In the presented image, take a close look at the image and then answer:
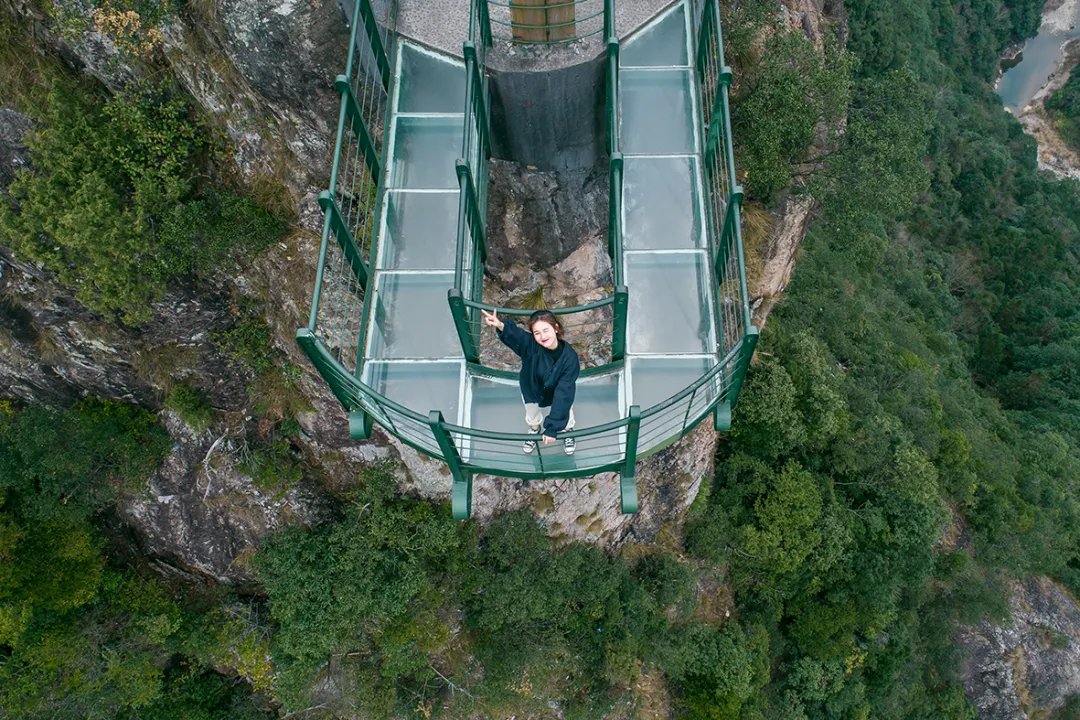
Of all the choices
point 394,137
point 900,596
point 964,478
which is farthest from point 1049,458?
A: point 394,137

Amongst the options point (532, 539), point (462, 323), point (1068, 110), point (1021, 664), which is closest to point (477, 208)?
point (462, 323)

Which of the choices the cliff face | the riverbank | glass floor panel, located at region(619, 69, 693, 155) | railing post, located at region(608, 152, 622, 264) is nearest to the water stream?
the riverbank

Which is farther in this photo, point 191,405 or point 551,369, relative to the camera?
point 191,405

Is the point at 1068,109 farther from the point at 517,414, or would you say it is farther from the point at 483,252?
the point at 517,414

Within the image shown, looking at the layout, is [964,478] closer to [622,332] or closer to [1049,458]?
[1049,458]

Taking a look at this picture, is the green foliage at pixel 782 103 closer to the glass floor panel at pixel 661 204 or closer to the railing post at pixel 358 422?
the glass floor panel at pixel 661 204
